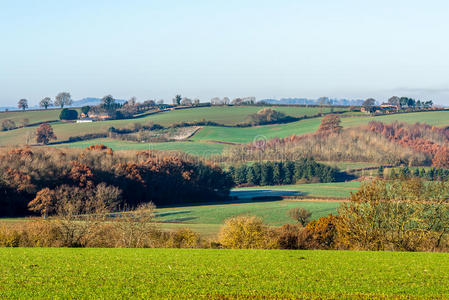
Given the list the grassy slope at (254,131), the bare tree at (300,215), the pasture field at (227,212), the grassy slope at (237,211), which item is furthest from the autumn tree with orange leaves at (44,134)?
the bare tree at (300,215)

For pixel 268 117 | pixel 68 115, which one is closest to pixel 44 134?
pixel 68 115

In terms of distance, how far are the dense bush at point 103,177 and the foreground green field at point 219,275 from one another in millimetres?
48729

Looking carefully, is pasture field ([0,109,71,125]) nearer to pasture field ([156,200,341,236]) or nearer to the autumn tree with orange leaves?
the autumn tree with orange leaves

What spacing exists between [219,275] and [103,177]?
68492mm

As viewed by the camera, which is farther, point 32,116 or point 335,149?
point 32,116

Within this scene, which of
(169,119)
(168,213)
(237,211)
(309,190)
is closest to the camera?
(168,213)

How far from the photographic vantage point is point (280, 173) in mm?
116688

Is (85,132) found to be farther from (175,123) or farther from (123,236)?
(123,236)

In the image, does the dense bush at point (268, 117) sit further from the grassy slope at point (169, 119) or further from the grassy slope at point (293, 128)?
the grassy slope at point (293, 128)

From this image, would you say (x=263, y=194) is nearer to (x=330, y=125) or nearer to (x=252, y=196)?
(x=252, y=196)

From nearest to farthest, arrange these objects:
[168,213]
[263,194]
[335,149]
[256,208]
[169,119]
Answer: [168,213] → [256,208] → [263,194] → [335,149] → [169,119]

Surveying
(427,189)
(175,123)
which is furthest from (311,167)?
(427,189)

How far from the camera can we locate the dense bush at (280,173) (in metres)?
114

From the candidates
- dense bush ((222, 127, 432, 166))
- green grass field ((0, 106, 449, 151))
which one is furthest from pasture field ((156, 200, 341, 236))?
green grass field ((0, 106, 449, 151))
